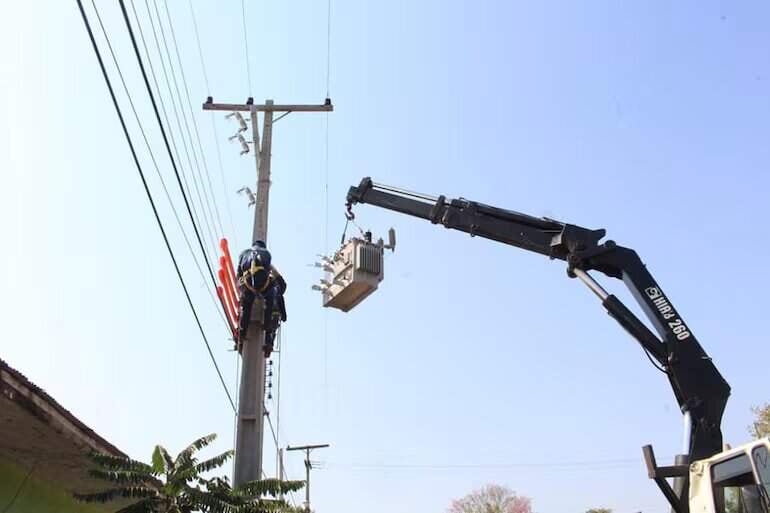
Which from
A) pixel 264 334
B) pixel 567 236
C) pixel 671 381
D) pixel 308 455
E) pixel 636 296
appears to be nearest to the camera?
pixel 671 381

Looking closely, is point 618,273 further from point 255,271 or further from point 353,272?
point 255,271

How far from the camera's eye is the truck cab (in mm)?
7270

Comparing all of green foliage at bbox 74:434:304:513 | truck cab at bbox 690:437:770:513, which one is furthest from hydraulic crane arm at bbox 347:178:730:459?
green foliage at bbox 74:434:304:513

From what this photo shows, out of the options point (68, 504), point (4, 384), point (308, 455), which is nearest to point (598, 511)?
point (308, 455)

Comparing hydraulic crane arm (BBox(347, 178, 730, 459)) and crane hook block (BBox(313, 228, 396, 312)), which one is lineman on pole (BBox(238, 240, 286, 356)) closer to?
crane hook block (BBox(313, 228, 396, 312))

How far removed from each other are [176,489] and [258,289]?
12.9ft

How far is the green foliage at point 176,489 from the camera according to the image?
11.2 metres

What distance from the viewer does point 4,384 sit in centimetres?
778

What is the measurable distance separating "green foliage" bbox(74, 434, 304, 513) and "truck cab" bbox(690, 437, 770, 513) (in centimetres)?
659

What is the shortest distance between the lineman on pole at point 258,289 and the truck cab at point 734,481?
7.91 metres

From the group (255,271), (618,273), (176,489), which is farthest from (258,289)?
(618,273)

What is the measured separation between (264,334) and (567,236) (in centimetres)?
588

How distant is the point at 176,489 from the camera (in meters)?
11.6

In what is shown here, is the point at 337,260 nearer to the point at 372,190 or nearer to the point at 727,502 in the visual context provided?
the point at 372,190
